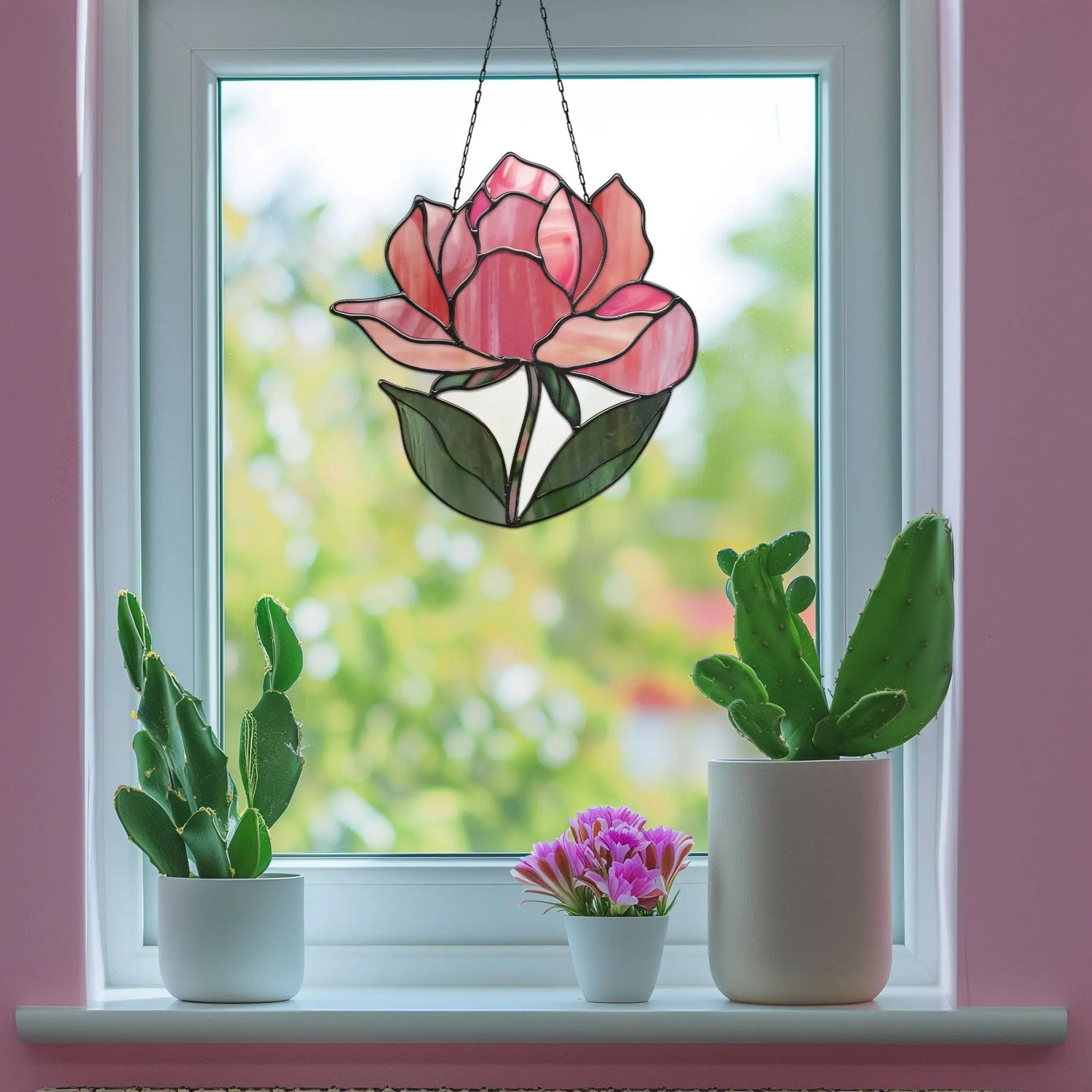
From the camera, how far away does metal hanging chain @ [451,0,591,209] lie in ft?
3.80

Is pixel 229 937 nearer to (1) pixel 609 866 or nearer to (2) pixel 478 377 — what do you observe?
(1) pixel 609 866

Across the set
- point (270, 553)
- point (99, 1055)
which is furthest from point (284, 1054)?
point (270, 553)

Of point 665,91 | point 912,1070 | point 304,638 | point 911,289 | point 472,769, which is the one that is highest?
point 665,91

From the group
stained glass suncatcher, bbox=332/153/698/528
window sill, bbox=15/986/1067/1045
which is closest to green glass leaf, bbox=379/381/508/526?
stained glass suncatcher, bbox=332/153/698/528

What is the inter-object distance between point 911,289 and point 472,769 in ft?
2.05

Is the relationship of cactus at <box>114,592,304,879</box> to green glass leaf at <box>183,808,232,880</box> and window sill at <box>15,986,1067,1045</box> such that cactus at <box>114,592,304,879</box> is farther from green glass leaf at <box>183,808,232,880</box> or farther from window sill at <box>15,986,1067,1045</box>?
window sill at <box>15,986,1067,1045</box>

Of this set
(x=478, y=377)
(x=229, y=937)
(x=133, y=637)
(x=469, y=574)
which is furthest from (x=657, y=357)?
(x=229, y=937)

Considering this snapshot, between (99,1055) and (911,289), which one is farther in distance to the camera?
(911,289)

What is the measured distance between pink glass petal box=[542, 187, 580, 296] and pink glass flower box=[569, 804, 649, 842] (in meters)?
0.47

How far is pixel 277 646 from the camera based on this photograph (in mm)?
1057

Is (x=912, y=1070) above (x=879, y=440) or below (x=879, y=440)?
below

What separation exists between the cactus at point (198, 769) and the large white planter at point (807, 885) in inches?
15.4

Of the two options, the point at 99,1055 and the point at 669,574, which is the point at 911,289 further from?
the point at 99,1055

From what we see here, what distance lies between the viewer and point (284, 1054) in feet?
A: 3.32
